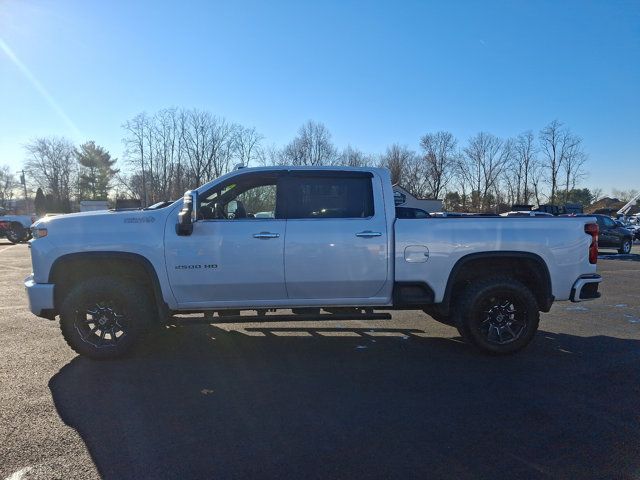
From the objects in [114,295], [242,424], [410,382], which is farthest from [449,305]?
[114,295]

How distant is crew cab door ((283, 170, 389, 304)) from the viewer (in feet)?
15.9

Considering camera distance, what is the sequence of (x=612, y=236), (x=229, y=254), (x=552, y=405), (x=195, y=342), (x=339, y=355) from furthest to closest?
(x=612, y=236), (x=195, y=342), (x=339, y=355), (x=229, y=254), (x=552, y=405)

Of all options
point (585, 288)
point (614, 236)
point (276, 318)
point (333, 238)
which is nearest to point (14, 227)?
point (276, 318)

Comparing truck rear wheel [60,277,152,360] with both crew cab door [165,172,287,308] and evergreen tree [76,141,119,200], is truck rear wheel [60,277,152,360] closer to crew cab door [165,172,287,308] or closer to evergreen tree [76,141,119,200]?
crew cab door [165,172,287,308]

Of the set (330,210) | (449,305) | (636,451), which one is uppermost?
(330,210)

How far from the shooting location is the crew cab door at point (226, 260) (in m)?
4.78

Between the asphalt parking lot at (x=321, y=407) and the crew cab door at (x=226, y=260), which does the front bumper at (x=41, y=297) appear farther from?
the crew cab door at (x=226, y=260)

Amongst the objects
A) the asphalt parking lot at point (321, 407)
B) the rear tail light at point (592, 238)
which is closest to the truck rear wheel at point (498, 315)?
the asphalt parking lot at point (321, 407)

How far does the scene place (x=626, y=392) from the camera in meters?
4.11

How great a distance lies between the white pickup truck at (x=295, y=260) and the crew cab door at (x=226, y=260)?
11mm

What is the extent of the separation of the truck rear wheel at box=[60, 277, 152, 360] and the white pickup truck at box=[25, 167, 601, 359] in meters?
0.01

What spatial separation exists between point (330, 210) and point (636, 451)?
342 centimetres

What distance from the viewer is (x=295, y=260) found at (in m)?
4.82

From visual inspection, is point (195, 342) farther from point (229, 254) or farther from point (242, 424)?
point (242, 424)
